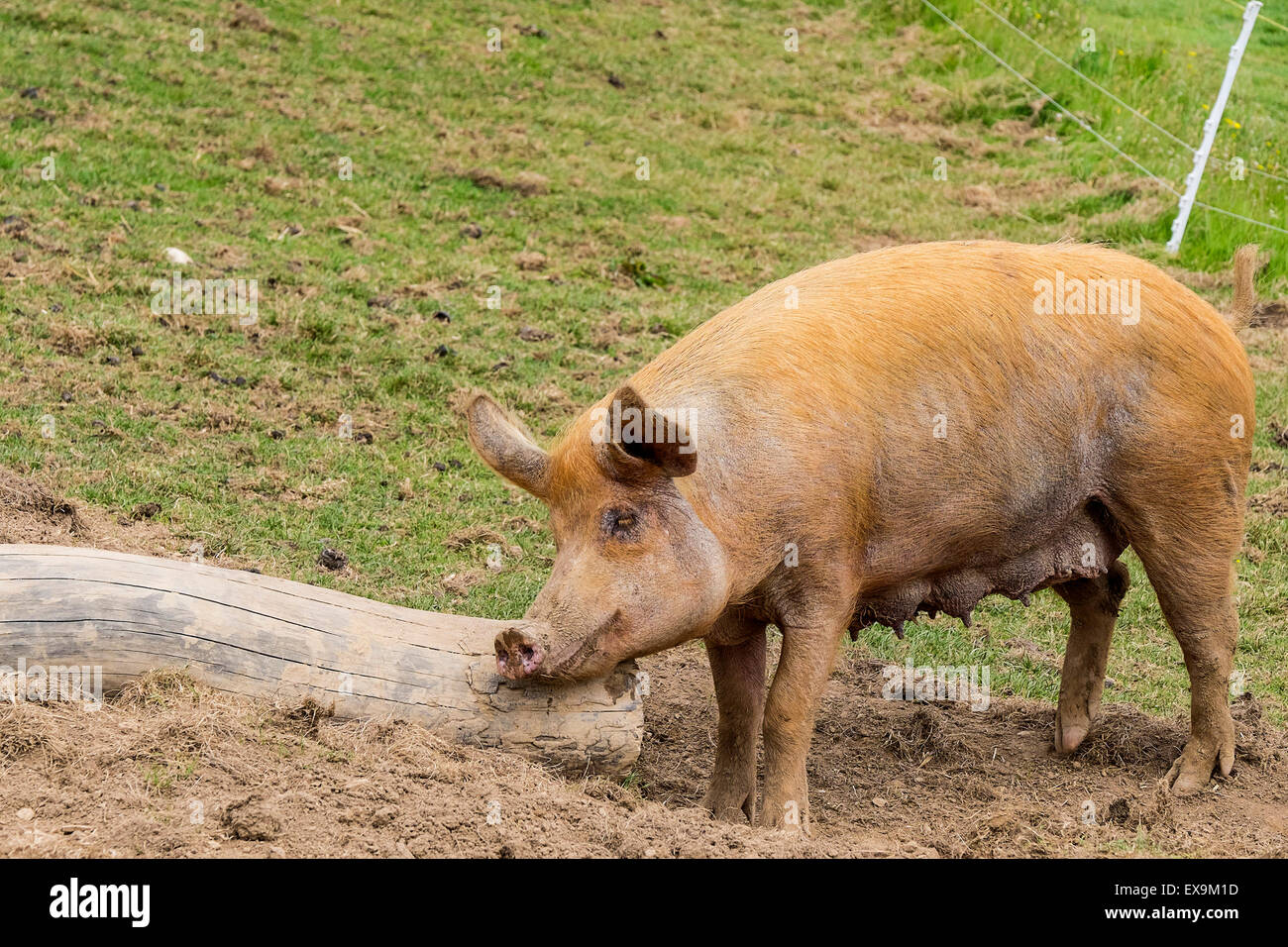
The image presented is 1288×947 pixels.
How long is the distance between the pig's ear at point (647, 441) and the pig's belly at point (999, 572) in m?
1.20

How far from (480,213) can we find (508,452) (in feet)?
25.8

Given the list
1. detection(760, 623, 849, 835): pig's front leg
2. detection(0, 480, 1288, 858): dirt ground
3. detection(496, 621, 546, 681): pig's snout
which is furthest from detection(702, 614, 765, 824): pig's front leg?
detection(496, 621, 546, 681): pig's snout

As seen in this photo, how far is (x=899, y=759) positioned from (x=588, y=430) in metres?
2.46

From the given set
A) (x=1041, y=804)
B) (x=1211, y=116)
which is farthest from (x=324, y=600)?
(x=1211, y=116)

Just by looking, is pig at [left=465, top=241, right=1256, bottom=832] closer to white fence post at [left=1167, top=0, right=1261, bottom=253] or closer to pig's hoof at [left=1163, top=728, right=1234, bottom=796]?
pig's hoof at [left=1163, top=728, right=1234, bottom=796]

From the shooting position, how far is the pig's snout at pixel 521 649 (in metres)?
4.20

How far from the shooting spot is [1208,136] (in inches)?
456

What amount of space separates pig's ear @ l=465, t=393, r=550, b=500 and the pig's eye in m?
0.34

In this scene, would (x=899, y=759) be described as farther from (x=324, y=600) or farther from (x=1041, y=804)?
(x=324, y=600)

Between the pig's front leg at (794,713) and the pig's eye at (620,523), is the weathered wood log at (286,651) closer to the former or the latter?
the pig's front leg at (794,713)

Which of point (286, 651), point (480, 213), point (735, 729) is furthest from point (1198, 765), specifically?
point (480, 213)

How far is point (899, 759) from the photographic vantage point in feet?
19.6

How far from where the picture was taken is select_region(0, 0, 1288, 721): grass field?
734 centimetres

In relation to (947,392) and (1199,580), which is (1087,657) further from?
(947,392)
